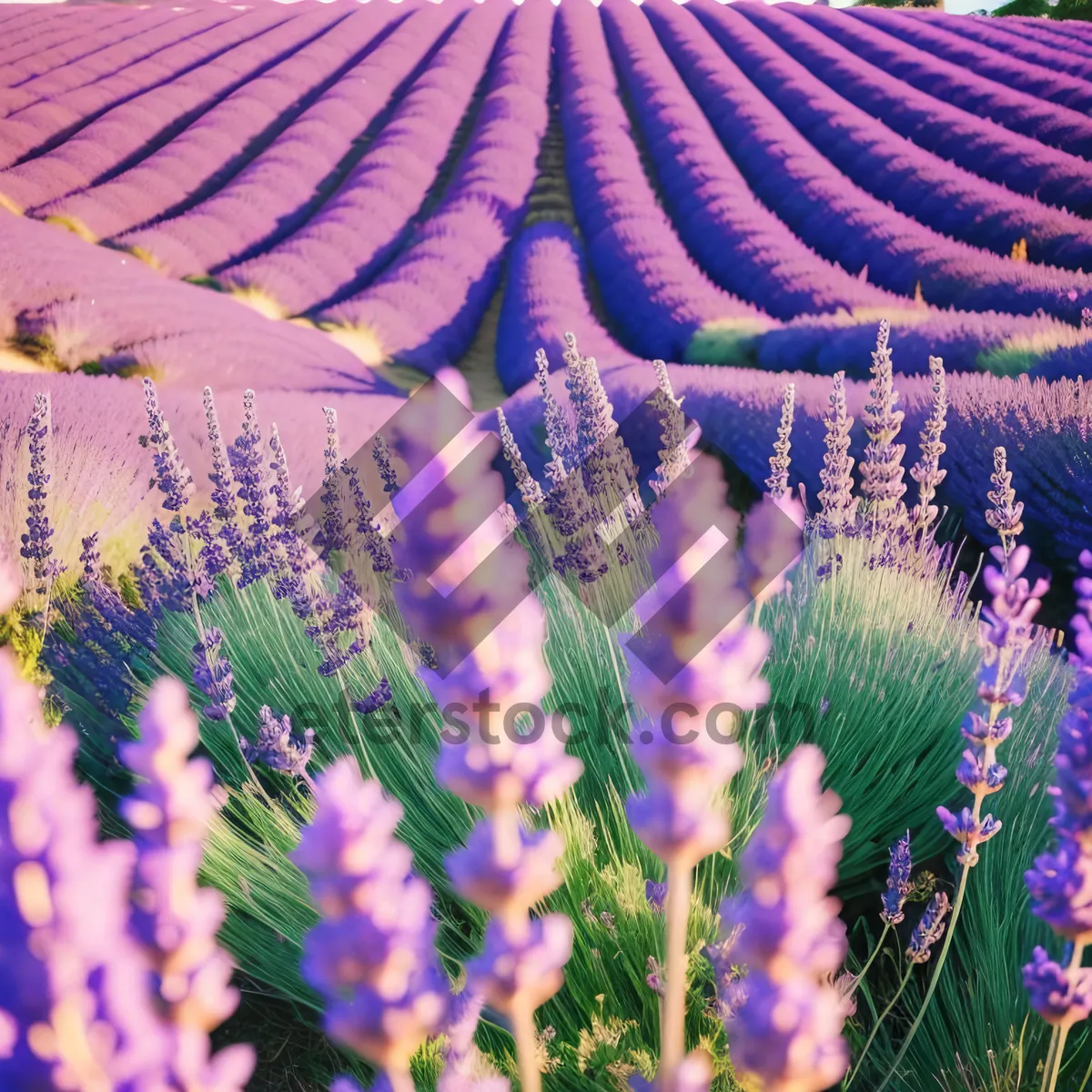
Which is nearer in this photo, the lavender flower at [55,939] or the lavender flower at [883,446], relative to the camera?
the lavender flower at [55,939]

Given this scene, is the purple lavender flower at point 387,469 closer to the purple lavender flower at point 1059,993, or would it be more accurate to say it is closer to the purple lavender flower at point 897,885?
the purple lavender flower at point 897,885

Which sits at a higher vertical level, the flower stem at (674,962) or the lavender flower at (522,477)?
the flower stem at (674,962)

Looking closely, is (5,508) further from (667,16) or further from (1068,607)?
(667,16)

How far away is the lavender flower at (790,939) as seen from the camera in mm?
289

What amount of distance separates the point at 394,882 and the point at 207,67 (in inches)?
158

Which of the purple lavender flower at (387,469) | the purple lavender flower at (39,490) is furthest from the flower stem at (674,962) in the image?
the purple lavender flower at (39,490)

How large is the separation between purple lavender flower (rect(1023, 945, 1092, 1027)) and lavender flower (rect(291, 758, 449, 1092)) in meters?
0.42

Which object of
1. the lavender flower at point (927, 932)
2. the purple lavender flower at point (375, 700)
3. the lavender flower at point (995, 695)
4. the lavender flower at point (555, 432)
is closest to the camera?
the lavender flower at point (995, 695)

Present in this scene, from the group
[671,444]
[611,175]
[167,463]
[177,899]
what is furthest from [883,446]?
[611,175]

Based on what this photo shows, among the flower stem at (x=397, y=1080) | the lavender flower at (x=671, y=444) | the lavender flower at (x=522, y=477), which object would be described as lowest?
the lavender flower at (x=522, y=477)

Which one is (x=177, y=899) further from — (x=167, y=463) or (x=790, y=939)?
(x=167, y=463)

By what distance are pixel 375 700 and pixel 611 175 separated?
3622 millimetres

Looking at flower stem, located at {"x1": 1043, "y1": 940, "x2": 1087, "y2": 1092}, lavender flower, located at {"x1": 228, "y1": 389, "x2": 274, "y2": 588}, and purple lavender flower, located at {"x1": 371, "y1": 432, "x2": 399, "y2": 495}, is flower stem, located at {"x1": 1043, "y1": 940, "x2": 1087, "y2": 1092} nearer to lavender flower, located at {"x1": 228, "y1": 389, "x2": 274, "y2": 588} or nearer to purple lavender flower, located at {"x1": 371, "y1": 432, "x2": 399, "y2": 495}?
lavender flower, located at {"x1": 228, "y1": 389, "x2": 274, "y2": 588}

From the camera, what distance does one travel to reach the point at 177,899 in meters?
0.28
